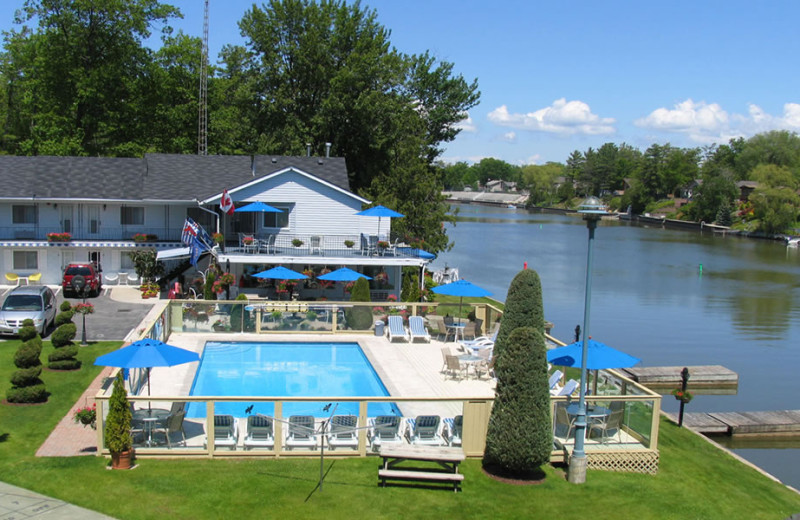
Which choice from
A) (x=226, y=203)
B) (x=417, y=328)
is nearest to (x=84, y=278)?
(x=226, y=203)

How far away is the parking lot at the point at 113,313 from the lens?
26.7m

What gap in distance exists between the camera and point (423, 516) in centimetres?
1277

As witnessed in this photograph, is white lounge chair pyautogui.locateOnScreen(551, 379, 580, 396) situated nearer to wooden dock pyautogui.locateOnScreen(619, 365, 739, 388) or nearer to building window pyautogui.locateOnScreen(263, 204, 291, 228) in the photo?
wooden dock pyautogui.locateOnScreen(619, 365, 739, 388)

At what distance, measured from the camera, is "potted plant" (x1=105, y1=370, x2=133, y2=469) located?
45.9 ft

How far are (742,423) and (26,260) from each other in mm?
34649

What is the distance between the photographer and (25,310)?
84.0ft

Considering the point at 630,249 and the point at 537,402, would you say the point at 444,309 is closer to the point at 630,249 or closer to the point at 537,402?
the point at 537,402

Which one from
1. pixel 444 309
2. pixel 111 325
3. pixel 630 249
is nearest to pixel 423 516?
pixel 444 309

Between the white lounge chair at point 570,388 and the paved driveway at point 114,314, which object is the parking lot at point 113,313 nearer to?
the paved driveway at point 114,314

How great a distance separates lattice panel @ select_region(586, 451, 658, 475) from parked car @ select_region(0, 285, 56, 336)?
19.6m

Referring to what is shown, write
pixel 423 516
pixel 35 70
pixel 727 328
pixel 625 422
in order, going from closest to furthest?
pixel 423 516, pixel 625 422, pixel 727 328, pixel 35 70

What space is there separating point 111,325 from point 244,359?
6941 mm

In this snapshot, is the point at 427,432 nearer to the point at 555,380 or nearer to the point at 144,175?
the point at 555,380

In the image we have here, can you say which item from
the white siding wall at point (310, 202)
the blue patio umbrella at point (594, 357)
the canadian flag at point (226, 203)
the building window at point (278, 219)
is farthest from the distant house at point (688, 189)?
the blue patio umbrella at point (594, 357)
